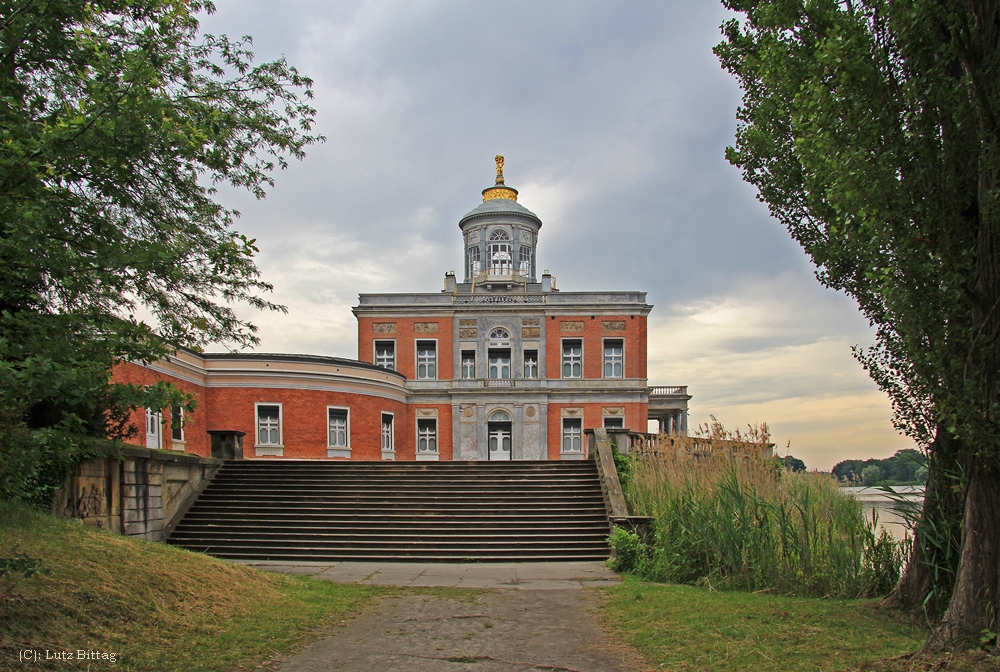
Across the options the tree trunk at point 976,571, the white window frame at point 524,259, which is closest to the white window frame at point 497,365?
the white window frame at point 524,259

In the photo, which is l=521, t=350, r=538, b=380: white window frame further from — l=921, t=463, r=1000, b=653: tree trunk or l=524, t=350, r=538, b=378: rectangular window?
l=921, t=463, r=1000, b=653: tree trunk

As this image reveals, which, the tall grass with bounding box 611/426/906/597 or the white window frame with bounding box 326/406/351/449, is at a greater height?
the white window frame with bounding box 326/406/351/449

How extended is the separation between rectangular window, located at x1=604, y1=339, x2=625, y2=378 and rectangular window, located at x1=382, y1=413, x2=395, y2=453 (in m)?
11.1

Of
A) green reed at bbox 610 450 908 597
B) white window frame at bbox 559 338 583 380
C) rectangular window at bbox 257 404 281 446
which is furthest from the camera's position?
white window frame at bbox 559 338 583 380

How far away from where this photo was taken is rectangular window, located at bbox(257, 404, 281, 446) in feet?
86.6

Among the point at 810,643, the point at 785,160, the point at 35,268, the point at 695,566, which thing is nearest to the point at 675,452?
the point at 695,566

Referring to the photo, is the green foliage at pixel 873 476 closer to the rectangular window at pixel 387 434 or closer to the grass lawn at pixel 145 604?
the grass lawn at pixel 145 604

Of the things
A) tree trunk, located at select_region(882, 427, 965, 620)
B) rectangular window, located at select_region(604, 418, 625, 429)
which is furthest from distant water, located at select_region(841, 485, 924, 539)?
rectangular window, located at select_region(604, 418, 625, 429)

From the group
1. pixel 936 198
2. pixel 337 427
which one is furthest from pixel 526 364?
pixel 936 198

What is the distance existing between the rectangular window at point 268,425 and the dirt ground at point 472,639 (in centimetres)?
1916

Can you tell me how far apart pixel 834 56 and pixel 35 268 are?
5.71 m

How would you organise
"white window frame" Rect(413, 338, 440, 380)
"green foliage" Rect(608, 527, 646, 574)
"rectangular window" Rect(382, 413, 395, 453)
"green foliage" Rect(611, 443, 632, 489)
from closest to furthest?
"green foliage" Rect(608, 527, 646, 574) → "green foliage" Rect(611, 443, 632, 489) → "rectangular window" Rect(382, 413, 395, 453) → "white window frame" Rect(413, 338, 440, 380)

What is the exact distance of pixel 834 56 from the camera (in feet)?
18.1

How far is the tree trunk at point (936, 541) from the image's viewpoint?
20.4ft
